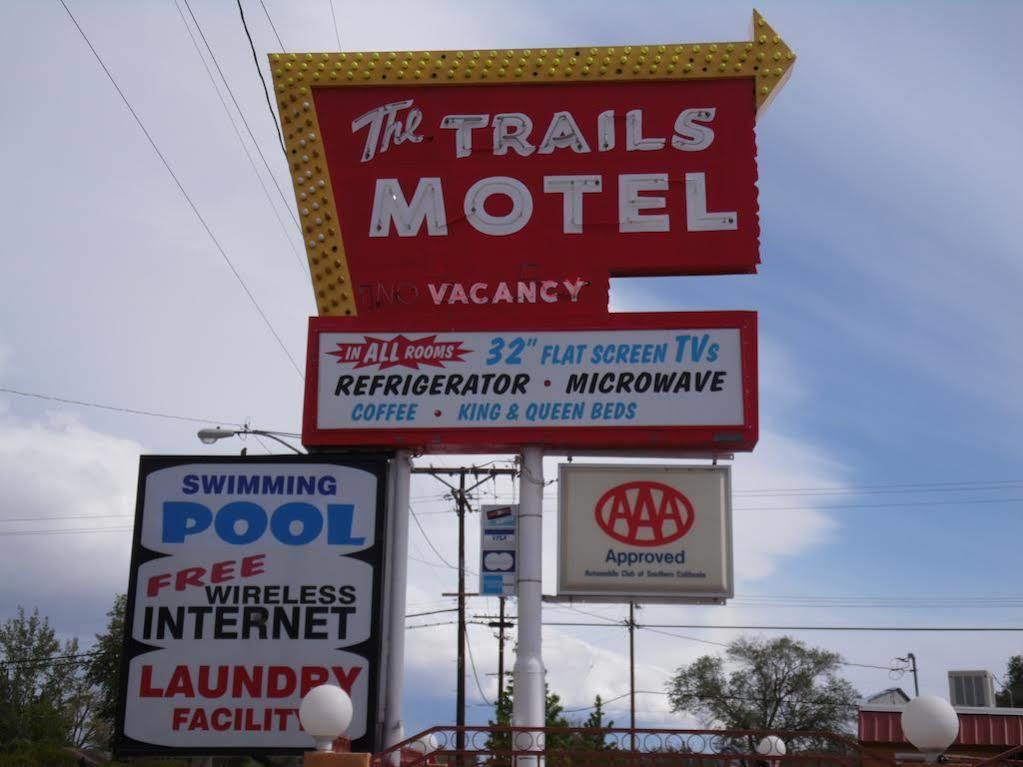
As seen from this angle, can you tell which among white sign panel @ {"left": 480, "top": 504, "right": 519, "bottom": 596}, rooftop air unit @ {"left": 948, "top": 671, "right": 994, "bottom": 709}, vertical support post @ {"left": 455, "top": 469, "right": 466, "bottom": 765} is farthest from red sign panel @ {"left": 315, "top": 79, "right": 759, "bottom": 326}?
rooftop air unit @ {"left": 948, "top": 671, "right": 994, "bottom": 709}

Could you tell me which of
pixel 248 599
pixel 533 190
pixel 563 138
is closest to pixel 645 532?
pixel 533 190

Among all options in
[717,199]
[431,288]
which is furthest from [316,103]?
[717,199]

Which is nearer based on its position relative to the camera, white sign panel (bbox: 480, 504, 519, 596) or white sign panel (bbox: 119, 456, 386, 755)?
white sign panel (bbox: 119, 456, 386, 755)

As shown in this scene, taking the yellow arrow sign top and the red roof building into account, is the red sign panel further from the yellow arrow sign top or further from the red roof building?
the red roof building

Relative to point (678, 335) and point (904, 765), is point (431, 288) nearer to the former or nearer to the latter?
point (678, 335)

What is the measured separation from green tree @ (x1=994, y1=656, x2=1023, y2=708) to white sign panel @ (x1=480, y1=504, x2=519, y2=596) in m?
53.9

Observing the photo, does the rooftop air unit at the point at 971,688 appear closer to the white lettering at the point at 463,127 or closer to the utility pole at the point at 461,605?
the utility pole at the point at 461,605

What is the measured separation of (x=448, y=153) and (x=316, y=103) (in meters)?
1.67

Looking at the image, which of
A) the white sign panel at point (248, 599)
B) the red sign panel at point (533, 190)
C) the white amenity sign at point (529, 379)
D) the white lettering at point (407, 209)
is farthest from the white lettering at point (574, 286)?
the white sign panel at point (248, 599)

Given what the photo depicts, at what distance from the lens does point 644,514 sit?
12.4m

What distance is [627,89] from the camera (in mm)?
13523

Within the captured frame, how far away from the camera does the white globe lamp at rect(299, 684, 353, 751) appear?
33.0ft

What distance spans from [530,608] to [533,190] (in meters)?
4.57

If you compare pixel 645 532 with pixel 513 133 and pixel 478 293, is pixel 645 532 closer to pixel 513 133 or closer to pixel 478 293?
pixel 478 293
